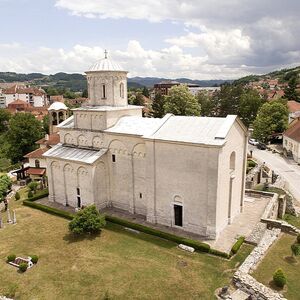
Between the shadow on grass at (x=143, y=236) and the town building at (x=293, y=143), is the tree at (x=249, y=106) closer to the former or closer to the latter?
the town building at (x=293, y=143)

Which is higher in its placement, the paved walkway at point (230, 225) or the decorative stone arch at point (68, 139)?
the decorative stone arch at point (68, 139)

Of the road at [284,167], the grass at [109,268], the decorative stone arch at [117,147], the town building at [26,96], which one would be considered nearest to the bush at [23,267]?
the grass at [109,268]

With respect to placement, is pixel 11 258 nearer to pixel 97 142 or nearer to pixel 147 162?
pixel 147 162

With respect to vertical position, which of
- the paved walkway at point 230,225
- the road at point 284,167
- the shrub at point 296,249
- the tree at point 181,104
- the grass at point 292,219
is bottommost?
the grass at point 292,219

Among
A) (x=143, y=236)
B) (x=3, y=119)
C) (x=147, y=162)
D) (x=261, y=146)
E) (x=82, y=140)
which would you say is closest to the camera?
(x=143, y=236)

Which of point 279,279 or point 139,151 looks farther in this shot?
point 139,151

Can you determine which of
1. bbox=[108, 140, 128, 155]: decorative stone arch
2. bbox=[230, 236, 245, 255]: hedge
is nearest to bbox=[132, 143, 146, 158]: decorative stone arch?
bbox=[108, 140, 128, 155]: decorative stone arch

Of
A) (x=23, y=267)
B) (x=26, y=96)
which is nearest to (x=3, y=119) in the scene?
(x=26, y=96)

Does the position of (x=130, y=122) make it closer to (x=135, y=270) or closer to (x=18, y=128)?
(x=135, y=270)
